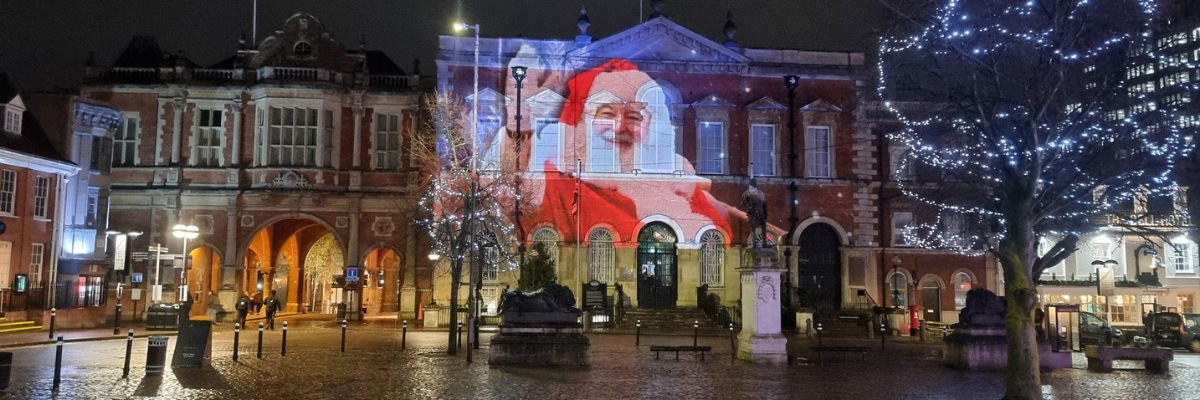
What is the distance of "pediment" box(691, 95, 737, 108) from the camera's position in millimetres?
35656

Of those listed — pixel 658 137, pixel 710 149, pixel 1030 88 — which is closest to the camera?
pixel 1030 88

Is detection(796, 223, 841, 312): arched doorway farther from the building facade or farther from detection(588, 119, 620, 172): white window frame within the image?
the building facade

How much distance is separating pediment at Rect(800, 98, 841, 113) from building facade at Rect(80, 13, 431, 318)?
53.1 feet

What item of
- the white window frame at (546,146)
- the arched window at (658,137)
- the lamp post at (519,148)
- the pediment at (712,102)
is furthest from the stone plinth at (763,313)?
the pediment at (712,102)

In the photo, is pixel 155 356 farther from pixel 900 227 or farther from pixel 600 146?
pixel 900 227

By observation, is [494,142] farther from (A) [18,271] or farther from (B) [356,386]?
(B) [356,386]

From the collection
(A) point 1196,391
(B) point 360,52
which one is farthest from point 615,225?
(A) point 1196,391

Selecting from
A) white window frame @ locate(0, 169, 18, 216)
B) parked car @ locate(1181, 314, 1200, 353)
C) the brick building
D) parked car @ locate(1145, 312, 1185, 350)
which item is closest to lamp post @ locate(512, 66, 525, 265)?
the brick building

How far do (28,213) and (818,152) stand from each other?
29.2 meters

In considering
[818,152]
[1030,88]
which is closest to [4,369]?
[1030,88]

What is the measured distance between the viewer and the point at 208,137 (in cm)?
3822

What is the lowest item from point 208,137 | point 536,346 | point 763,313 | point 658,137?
point 536,346

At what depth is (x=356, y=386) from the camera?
1584 centimetres

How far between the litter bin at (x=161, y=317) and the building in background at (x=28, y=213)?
139 inches
